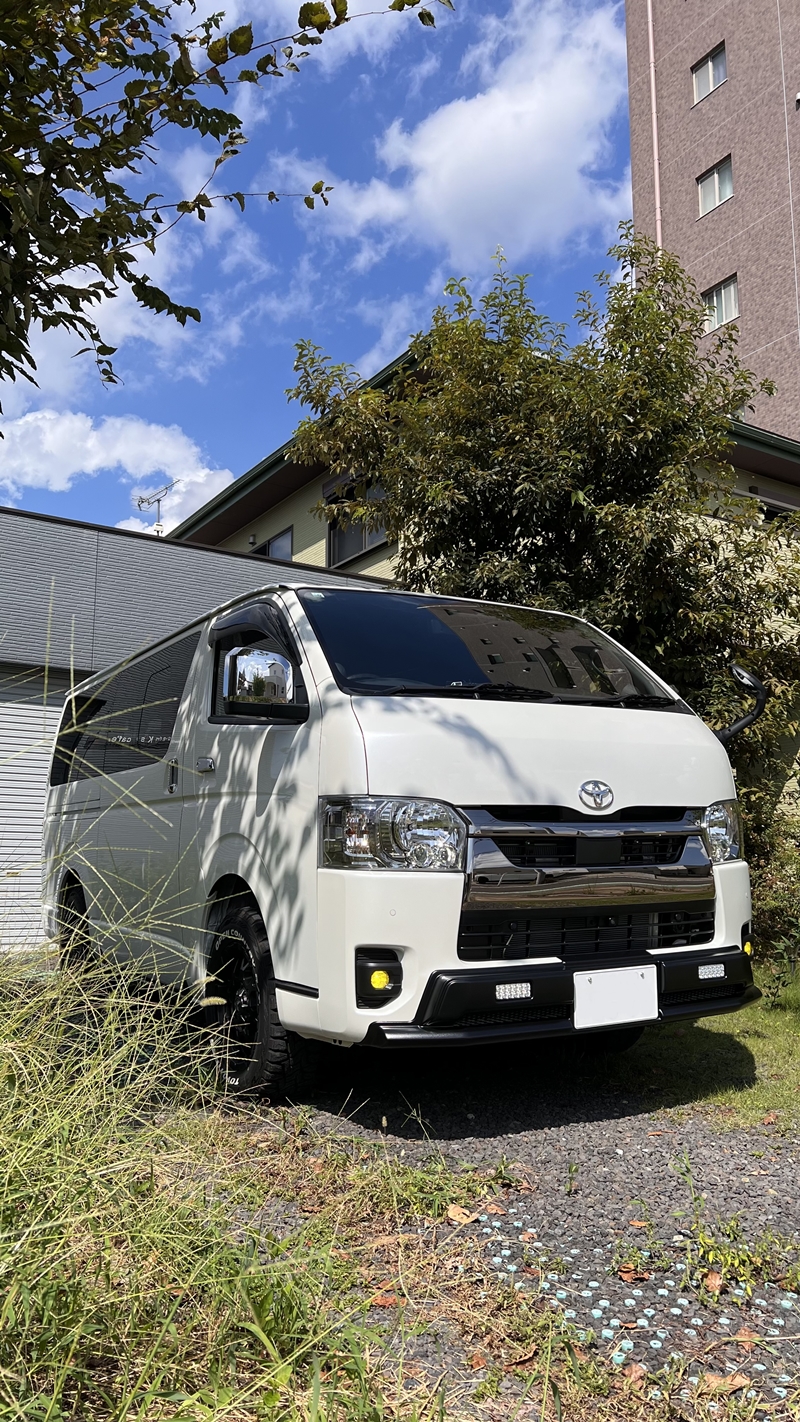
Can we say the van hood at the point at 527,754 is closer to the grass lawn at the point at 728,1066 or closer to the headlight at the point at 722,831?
the headlight at the point at 722,831

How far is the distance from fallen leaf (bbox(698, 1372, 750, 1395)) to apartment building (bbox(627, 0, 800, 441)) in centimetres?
1904

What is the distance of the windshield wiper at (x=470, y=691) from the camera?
12.0 feet

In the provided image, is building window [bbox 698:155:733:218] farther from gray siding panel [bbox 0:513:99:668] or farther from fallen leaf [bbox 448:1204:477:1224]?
fallen leaf [bbox 448:1204:477:1224]

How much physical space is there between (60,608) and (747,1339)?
9.28m

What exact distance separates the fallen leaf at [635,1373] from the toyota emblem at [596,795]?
1.79m

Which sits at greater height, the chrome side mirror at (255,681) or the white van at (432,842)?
the chrome side mirror at (255,681)

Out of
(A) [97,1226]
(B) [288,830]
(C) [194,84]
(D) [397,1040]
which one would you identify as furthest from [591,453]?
(A) [97,1226]

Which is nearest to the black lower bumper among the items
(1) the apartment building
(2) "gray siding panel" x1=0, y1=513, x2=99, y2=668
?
(2) "gray siding panel" x1=0, y1=513, x2=99, y2=668

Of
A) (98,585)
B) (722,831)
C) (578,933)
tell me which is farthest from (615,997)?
(98,585)

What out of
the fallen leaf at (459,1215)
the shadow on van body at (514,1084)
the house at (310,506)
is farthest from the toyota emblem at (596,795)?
the house at (310,506)

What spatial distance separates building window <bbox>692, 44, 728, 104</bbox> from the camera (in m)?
22.6

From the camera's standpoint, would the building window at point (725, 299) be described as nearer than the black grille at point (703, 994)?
No

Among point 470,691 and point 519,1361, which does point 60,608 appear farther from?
point 519,1361

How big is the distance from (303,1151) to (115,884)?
2.23 meters
